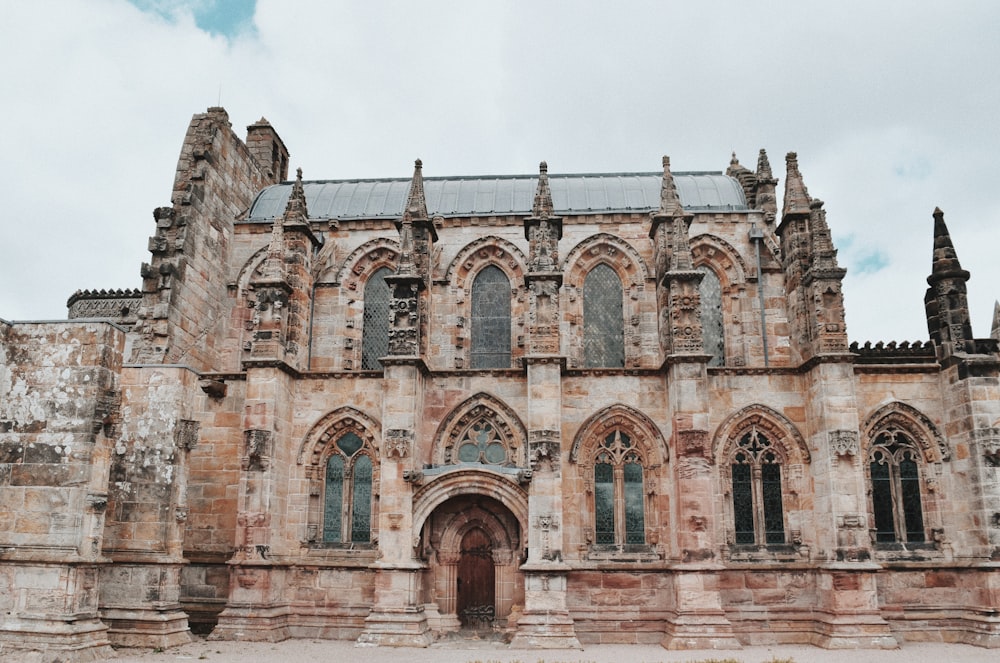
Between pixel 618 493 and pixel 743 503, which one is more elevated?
pixel 618 493

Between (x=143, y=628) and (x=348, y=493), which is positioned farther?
(x=348, y=493)

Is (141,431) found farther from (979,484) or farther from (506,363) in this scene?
(979,484)

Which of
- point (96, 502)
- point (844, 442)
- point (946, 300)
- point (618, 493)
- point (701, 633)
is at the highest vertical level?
point (946, 300)

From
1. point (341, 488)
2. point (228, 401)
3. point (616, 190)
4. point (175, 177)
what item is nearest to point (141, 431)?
point (228, 401)

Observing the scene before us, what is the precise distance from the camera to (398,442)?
59.2ft

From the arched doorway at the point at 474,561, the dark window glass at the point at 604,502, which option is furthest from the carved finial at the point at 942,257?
the arched doorway at the point at 474,561

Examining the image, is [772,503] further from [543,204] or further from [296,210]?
[296,210]

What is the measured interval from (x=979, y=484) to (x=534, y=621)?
1036 centimetres

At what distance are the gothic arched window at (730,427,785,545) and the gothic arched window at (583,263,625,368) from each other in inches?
185

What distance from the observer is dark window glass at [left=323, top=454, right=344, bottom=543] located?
19453 mm

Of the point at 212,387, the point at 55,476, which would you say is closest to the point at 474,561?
the point at 212,387

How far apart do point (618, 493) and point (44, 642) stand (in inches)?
466

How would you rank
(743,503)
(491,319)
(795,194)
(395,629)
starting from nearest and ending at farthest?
(395,629), (743,503), (795,194), (491,319)

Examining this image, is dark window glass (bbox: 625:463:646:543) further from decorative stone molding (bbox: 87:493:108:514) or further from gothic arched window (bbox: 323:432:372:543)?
decorative stone molding (bbox: 87:493:108:514)
